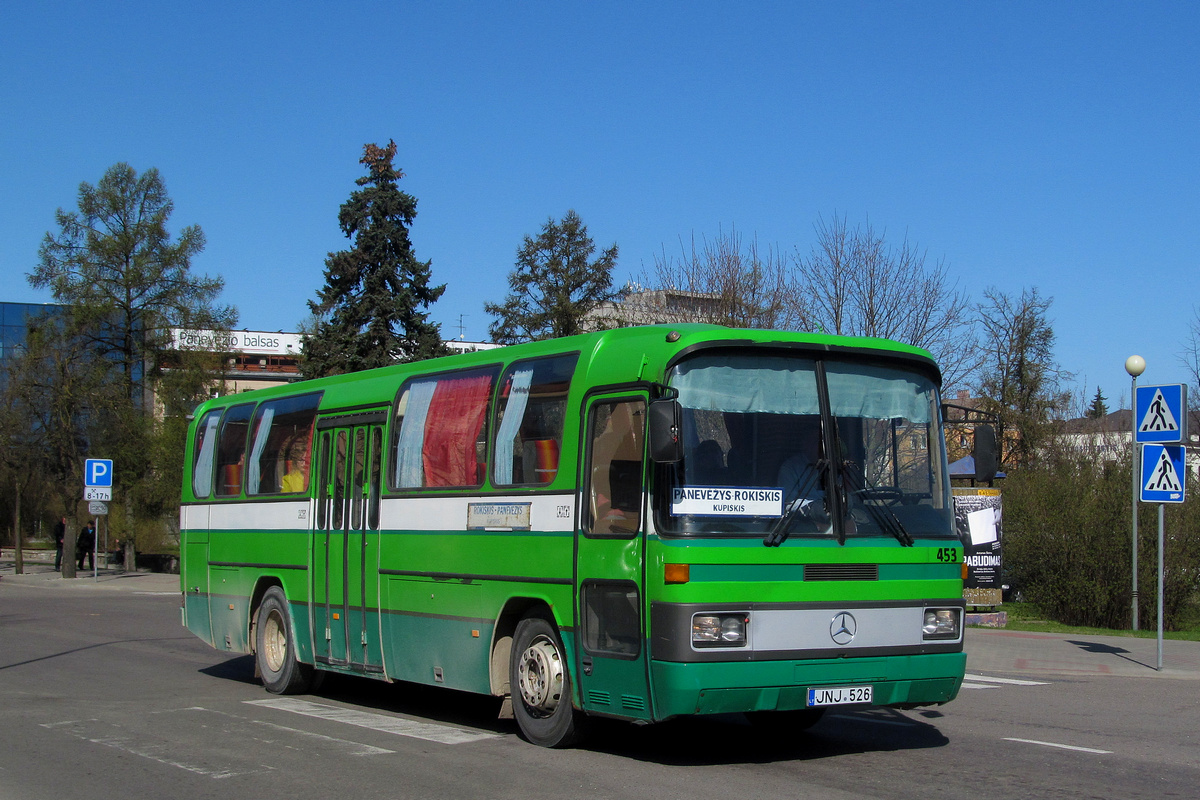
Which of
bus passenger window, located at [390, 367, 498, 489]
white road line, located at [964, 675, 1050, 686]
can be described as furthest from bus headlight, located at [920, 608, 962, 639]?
white road line, located at [964, 675, 1050, 686]

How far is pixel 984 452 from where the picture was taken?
9250 mm

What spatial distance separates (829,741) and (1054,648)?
937cm

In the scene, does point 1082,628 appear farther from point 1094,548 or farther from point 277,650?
point 277,650

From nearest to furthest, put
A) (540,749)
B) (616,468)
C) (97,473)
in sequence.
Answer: (616,468), (540,749), (97,473)

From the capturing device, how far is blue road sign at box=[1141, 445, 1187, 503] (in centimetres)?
1526

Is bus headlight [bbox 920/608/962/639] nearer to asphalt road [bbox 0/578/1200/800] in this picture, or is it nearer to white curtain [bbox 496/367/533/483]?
asphalt road [bbox 0/578/1200/800]

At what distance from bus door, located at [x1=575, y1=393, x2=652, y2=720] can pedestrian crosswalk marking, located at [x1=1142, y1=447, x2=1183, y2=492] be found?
382 inches

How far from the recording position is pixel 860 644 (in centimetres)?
836

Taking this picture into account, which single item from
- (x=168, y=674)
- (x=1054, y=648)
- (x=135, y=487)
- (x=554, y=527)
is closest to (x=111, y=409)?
(x=135, y=487)

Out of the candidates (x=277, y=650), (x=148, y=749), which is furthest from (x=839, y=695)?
(x=277, y=650)

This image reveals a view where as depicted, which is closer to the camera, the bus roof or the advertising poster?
the bus roof

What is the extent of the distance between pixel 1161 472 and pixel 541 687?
32.5 feet

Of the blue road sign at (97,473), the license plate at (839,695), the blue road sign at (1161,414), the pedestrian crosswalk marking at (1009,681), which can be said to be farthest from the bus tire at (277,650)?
the blue road sign at (97,473)

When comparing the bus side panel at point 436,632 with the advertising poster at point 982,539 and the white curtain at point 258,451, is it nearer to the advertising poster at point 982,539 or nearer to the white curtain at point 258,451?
the white curtain at point 258,451
